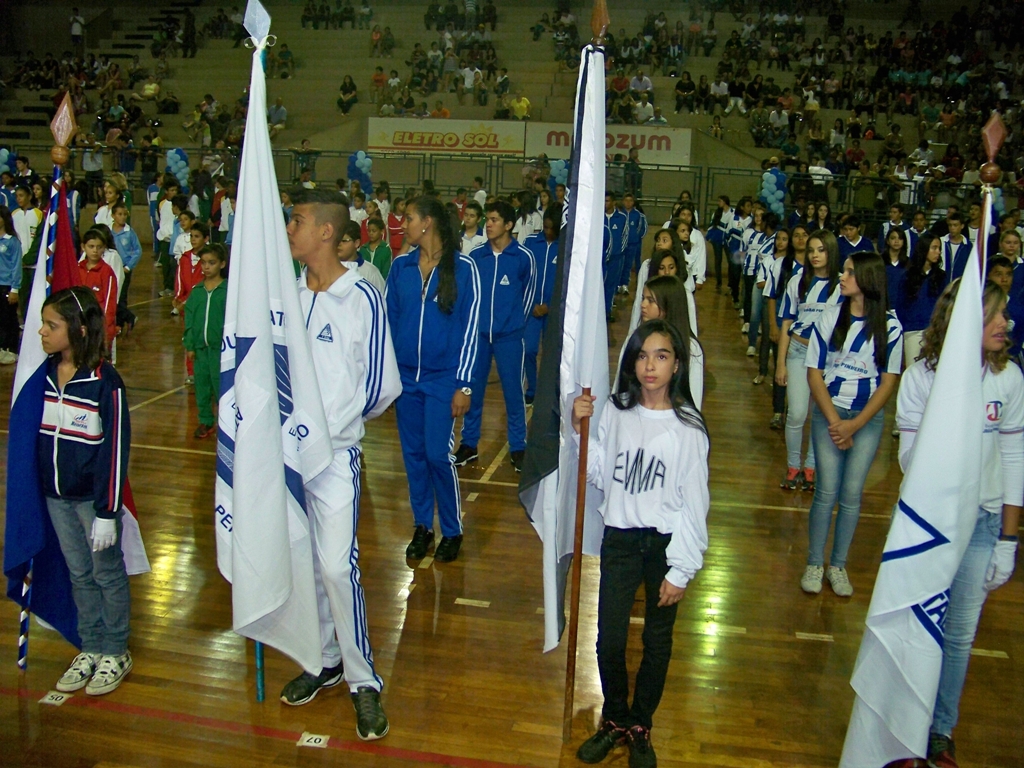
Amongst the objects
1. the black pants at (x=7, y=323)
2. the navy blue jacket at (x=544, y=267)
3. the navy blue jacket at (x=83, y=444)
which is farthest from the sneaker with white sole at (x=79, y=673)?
the black pants at (x=7, y=323)

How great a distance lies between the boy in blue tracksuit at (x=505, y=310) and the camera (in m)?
7.32

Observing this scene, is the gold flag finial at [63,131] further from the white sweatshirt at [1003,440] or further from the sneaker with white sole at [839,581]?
the sneaker with white sole at [839,581]

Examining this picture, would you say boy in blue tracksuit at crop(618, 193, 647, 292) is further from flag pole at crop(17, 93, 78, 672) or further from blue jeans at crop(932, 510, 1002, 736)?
blue jeans at crop(932, 510, 1002, 736)

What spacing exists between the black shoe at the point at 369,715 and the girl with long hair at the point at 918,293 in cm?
675

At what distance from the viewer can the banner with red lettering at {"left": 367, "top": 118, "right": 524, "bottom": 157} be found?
23.3m

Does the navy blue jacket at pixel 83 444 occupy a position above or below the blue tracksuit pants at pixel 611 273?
below

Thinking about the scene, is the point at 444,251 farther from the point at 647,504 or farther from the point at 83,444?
the point at 647,504

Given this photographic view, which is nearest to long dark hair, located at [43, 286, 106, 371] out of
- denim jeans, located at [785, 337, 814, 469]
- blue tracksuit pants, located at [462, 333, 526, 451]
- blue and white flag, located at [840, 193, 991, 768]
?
blue and white flag, located at [840, 193, 991, 768]

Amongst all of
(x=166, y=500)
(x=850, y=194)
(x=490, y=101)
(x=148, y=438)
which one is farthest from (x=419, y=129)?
(x=166, y=500)

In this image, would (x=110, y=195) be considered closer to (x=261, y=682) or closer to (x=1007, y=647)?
(x=261, y=682)

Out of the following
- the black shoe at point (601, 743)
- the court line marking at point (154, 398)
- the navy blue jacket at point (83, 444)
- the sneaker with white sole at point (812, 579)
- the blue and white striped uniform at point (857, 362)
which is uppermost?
the blue and white striped uniform at point (857, 362)

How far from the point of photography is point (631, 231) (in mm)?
15219

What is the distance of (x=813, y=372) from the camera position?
5340 mm

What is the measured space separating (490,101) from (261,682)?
23.6 metres
